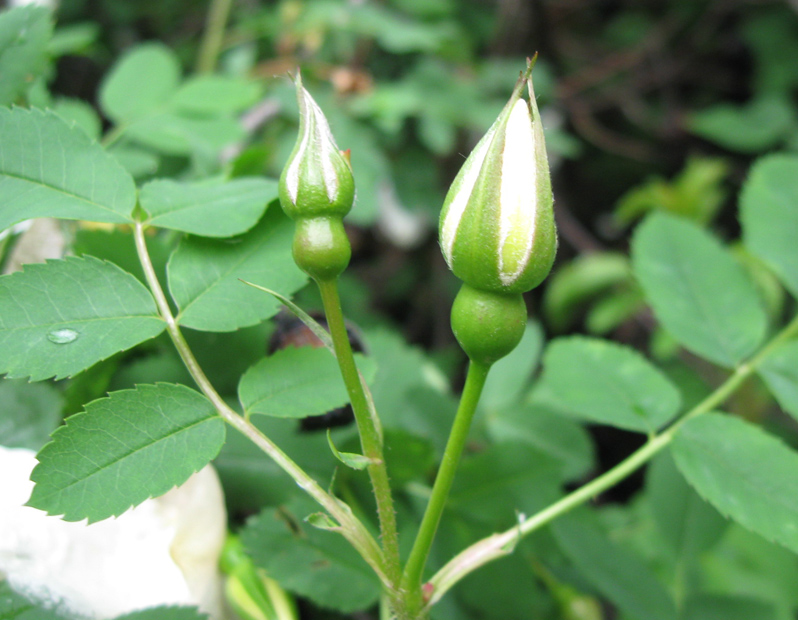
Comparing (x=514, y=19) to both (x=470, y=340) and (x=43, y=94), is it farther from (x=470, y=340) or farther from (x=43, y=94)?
(x=470, y=340)

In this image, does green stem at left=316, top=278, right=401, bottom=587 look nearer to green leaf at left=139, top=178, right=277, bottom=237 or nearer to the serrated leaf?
green leaf at left=139, top=178, right=277, bottom=237

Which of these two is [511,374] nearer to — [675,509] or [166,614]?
[675,509]

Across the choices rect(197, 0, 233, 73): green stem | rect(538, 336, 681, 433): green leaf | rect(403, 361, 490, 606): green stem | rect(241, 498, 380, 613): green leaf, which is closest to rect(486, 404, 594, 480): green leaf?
rect(538, 336, 681, 433): green leaf

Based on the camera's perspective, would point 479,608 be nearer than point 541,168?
No

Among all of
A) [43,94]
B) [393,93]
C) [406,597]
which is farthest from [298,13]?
[406,597]

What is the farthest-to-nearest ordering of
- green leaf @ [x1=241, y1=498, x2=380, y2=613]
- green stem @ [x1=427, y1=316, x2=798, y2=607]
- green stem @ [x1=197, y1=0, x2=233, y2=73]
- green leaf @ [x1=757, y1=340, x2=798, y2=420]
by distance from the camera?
green stem @ [x1=197, y1=0, x2=233, y2=73], green leaf @ [x1=757, y1=340, x2=798, y2=420], green leaf @ [x1=241, y1=498, x2=380, y2=613], green stem @ [x1=427, y1=316, x2=798, y2=607]
